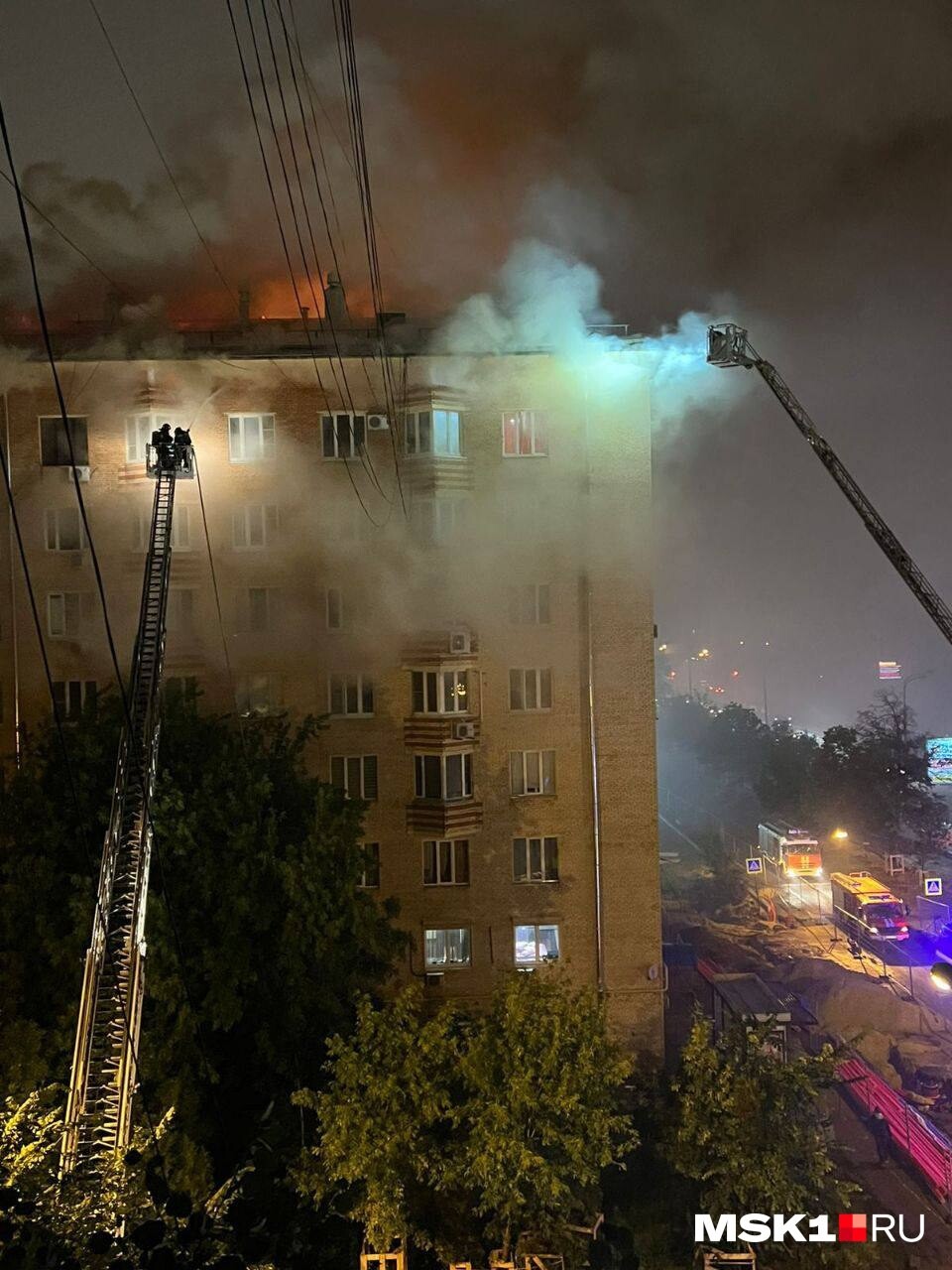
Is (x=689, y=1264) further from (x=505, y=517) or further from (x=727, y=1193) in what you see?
(x=505, y=517)

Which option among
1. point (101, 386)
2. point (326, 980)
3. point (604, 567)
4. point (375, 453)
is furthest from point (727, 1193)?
point (101, 386)

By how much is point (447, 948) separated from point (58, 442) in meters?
13.6

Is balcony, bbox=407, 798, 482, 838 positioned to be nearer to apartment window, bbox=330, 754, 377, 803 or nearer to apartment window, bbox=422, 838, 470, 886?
apartment window, bbox=422, 838, 470, 886

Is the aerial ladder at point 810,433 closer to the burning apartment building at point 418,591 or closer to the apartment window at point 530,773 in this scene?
the burning apartment building at point 418,591

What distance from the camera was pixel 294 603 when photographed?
1900 centimetres

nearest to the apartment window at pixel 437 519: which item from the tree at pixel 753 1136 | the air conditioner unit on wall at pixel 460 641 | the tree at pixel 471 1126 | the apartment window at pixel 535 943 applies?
the air conditioner unit on wall at pixel 460 641

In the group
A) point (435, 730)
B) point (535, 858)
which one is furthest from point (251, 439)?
point (535, 858)

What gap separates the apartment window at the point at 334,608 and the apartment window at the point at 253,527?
175 cm

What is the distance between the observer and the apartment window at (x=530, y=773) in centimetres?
1875

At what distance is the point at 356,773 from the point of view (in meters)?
18.7

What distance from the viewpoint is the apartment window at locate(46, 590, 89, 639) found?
18.8 meters

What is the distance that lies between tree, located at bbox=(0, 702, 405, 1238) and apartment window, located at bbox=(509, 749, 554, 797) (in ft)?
16.4

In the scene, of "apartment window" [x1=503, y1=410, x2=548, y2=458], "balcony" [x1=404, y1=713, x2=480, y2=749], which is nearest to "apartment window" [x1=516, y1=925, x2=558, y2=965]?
"balcony" [x1=404, y1=713, x2=480, y2=749]

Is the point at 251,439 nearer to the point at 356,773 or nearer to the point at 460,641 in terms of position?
the point at 460,641
